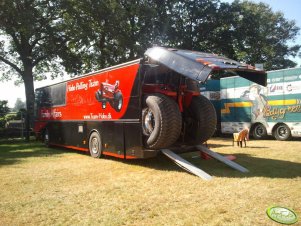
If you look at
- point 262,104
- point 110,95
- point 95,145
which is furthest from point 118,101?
point 262,104

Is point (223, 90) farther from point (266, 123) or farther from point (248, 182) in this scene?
point (248, 182)

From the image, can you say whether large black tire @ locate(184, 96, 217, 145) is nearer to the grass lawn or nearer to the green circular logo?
the grass lawn

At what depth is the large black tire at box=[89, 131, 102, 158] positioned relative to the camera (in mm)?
11750

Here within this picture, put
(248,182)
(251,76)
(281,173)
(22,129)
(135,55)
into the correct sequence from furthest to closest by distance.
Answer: (135,55)
(22,129)
(251,76)
(281,173)
(248,182)

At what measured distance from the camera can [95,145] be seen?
39.9 feet

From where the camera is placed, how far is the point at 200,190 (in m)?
6.97

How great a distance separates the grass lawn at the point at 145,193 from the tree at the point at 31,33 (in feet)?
47.4

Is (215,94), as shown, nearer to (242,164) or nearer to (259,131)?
(259,131)

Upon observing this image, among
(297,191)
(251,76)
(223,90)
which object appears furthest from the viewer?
(223,90)

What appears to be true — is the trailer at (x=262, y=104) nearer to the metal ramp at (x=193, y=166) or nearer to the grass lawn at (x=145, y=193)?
the grass lawn at (x=145, y=193)

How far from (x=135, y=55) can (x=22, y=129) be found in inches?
411

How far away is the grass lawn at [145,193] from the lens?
17.8 feet

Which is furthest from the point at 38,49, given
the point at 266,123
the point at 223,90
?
the point at 266,123

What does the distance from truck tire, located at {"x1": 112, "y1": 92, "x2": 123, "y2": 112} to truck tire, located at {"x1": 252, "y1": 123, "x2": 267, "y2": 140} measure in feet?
34.6
